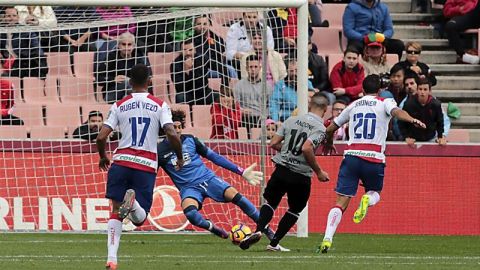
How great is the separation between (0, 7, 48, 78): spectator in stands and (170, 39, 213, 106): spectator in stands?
1.95 meters

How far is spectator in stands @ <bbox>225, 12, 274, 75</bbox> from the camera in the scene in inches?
794

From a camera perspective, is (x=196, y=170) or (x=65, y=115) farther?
(x=65, y=115)

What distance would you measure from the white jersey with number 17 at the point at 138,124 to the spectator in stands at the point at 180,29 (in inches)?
271

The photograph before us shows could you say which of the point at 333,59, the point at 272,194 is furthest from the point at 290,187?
the point at 333,59

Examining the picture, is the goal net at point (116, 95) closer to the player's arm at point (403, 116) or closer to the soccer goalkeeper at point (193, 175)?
the soccer goalkeeper at point (193, 175)

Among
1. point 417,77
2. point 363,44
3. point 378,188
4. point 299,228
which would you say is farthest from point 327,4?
point 378,188

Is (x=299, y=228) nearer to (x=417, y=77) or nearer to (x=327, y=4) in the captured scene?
(x=417, y=77)

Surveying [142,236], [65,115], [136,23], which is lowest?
[142,236]

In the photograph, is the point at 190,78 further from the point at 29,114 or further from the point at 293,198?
the point at 293,198

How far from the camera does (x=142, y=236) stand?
19.0 metres

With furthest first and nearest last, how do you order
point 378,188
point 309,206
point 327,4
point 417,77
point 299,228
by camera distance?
point 327,4, point 417,77, point 309,206, point 299,228, point 378,188

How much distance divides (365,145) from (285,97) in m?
3.91

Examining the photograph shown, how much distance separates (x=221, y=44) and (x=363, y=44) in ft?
12.7

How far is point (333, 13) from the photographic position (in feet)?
82.2
